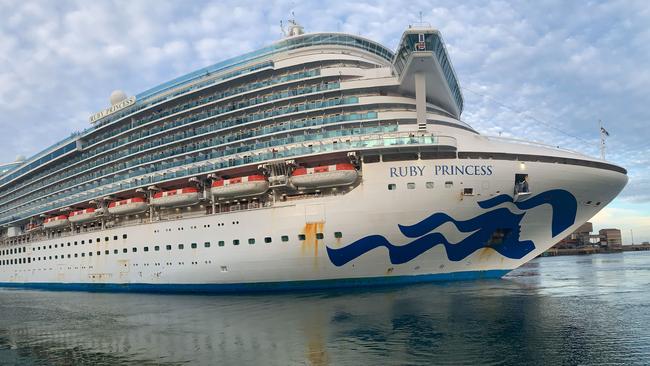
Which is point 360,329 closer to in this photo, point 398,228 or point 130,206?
point 398,228

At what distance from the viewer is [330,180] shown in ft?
78.6

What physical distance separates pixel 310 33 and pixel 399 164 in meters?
12.8

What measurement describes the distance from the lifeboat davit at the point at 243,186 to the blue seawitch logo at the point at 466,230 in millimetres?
5557

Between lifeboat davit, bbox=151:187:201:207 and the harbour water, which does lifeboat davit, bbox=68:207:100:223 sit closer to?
lifeboat davit, bbox=151:187:201:207

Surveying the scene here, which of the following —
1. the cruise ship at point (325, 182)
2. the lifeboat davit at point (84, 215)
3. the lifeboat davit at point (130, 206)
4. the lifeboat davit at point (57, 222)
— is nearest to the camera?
the cruise ship at point (325, 182)

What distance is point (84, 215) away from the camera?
117 feet

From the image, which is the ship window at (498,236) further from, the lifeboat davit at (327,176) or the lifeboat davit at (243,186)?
the lifeboat davit at (243,186)

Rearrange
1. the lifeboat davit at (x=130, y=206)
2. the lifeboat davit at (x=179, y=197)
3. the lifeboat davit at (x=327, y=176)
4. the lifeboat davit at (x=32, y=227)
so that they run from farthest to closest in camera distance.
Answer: the lifeboat davit at (x=32, y=227) → the lifeboat davit at (x=130, y=206) → the lifeboat davit at (x=179, y=197) → the lifeboat davit at (x=327, y=176)

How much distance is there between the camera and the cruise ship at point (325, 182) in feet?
77.2

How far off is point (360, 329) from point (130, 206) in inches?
894

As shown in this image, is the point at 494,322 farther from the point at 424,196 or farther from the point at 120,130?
the point at 120,130

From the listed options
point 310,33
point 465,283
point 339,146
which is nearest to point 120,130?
point 310,33

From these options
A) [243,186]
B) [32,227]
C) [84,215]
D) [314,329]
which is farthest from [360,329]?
[32,227]

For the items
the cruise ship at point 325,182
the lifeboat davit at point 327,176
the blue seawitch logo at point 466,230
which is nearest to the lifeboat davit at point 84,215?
the cruise ship at point 325,182
